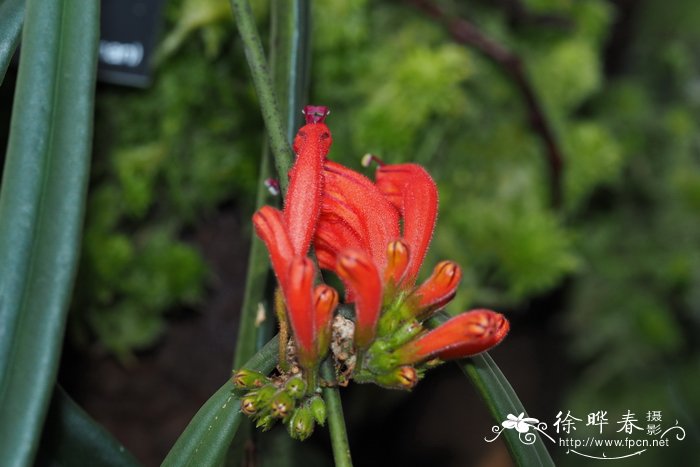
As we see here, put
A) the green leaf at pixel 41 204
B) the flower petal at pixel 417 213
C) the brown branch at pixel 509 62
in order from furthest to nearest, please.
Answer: the brown branch at pixel 509 62 → the flower petal at pixel 417 213 → the green leaf at pixel 41 204

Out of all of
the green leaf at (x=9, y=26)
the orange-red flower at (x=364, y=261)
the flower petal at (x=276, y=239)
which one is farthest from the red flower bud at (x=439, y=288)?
the green leaf at (x=9, y=26)

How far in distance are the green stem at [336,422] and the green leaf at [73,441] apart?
0.21m

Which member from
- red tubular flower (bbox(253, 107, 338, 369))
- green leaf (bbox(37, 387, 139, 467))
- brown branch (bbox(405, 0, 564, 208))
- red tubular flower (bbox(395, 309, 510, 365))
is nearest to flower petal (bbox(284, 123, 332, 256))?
red tubular flower (bbox(253, 107, 338, 369))

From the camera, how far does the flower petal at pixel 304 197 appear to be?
0.57 metres

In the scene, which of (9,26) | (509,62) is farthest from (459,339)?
(509,62)

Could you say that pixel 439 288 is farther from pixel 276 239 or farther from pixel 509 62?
pixel 509 62

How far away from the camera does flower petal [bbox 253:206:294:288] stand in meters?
0.53

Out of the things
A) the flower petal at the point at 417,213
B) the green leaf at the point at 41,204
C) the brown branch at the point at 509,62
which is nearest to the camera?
the green leaf at the point at 41,204

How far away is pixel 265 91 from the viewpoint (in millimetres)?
622

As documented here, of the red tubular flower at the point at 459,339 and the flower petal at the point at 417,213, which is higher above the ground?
the flower petal at the point at 417,213

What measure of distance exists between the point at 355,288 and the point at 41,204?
21 centimetres

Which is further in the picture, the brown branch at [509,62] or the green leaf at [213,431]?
the brown branch at [509,62]

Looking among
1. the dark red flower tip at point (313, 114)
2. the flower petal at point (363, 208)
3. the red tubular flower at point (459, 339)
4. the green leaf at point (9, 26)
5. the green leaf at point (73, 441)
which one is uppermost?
the green leaf at point (9, 26)

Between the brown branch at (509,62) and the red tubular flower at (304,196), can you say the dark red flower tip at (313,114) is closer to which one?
the red tubular flower at (304,196)
